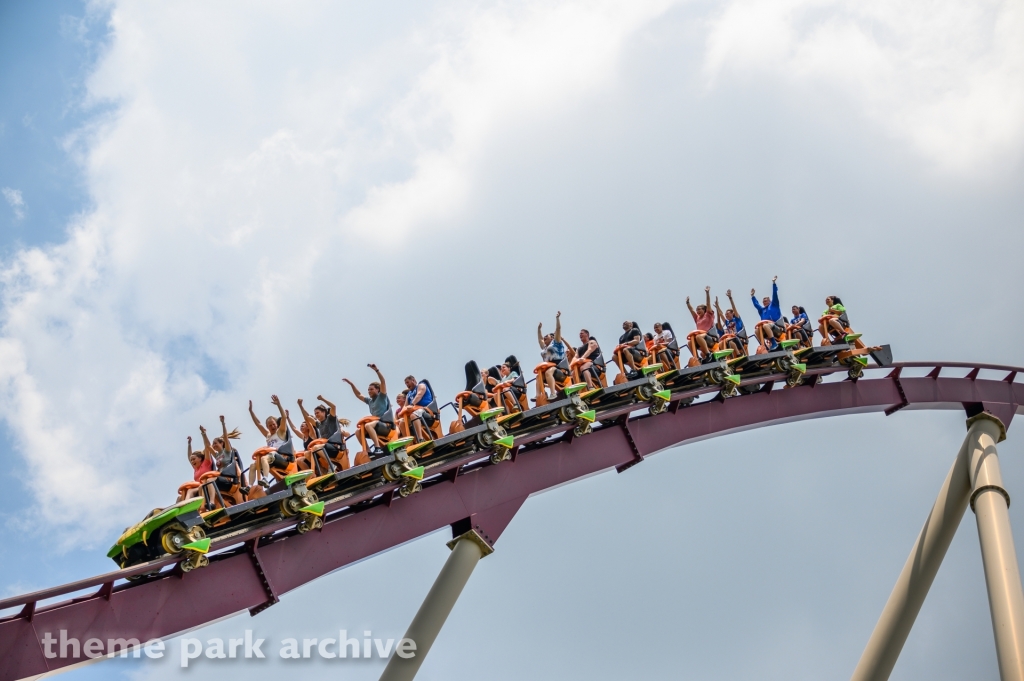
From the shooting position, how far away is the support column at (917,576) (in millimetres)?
10609

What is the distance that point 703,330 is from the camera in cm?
1326

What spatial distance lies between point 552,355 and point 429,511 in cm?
280

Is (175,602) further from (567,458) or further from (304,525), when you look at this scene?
(567,458)

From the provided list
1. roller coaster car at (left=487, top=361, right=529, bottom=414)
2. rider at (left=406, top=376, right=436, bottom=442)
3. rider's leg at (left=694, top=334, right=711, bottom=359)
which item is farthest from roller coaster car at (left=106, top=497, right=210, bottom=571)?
rider's leg at (left=694, top=334, right=711, bottom=359)

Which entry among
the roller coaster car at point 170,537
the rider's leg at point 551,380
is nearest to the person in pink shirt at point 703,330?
the rider's leg at point 551,380

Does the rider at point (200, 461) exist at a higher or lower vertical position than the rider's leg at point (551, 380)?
lower

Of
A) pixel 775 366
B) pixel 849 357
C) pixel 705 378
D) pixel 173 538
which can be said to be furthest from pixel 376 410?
pixel 849 357

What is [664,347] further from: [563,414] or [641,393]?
[563,414]

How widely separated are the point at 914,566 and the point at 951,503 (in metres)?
0.97

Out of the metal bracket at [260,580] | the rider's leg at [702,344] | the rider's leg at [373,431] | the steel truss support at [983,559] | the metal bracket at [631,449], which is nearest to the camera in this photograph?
the metal bracket at [260,580]

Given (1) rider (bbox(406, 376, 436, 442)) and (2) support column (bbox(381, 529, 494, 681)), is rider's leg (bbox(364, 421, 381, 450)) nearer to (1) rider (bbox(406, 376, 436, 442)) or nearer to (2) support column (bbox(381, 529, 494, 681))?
(1) rider (bbox(406, 376, 436, 442))

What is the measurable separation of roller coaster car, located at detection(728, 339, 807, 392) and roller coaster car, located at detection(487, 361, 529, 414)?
10.8 feet

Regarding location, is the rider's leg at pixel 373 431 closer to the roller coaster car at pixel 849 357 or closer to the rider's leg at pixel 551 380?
the rider's leg at pixel 551 380

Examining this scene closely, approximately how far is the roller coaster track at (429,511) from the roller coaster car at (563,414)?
125 millimetres
